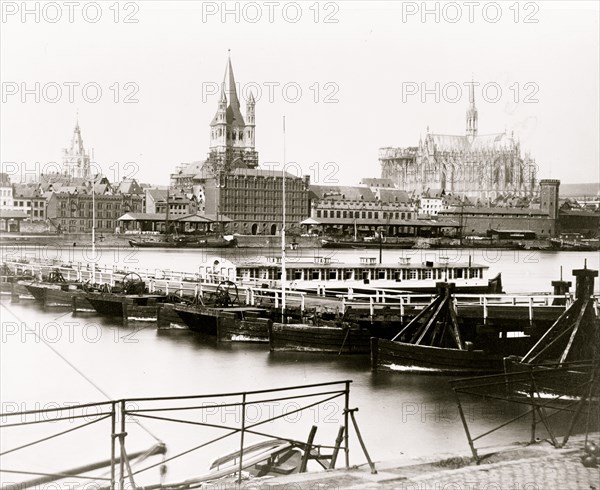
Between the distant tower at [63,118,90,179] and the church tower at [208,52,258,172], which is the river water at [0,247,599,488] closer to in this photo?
the distant tower at [63,118,90,179]

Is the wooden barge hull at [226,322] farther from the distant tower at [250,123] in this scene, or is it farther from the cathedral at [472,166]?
the distant tower at [250,123]

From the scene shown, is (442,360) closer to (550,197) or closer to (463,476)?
(463,476)

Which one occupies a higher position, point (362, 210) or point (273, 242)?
point (362, 210)

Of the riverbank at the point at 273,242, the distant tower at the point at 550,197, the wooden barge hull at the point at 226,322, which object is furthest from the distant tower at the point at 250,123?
the wooden barge hull at the point at 226,322

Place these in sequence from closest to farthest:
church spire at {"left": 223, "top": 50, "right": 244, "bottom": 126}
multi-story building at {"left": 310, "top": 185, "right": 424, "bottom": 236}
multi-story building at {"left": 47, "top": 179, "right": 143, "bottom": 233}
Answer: multi-story building at {"left": 47, "top": 179, "right": 143, "bottom": 233}
multi-story building at {"left": 310, "top": 185, "right": 424, "bottom": 236}
church spire at {"left": 223, "top": 50, "right": 244, "bottom": 126}

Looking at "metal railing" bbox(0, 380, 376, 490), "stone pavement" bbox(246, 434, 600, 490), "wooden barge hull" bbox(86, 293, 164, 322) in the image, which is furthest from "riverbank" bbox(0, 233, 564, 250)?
"stone pavement" bbox(246, 434, 600, 490)

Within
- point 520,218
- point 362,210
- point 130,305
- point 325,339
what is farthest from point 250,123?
point 325,339
